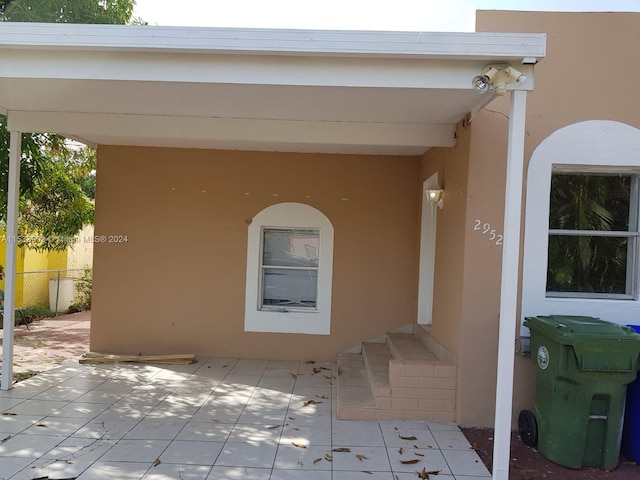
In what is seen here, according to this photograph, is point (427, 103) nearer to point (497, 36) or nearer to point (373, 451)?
point (497, 36)

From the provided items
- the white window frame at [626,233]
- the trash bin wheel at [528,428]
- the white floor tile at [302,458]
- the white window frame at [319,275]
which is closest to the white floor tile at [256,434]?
the white floor tile at [302,458]

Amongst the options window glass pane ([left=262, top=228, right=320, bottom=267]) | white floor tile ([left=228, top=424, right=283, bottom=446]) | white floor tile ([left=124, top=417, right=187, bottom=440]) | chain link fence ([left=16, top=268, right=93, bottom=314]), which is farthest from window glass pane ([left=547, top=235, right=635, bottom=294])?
chain link fence ([left=16, top=268, right=93, bottom=314])

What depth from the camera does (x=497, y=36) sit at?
350 centimetres

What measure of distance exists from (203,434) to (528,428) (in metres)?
2.88

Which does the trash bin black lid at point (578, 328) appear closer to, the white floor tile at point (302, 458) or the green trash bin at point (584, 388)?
the green trash bin at point (584, 388)

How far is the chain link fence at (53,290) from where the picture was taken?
11492 millimetres

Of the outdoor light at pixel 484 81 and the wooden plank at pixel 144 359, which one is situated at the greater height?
the outdoor light at pixel 484 81

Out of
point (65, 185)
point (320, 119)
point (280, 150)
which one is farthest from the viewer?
point (65, 185)

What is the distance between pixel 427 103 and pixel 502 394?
2504 millimetres

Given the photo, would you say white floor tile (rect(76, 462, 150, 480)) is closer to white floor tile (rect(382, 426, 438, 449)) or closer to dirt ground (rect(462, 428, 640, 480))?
white floor tile (rect(382, 426, 438, 449))

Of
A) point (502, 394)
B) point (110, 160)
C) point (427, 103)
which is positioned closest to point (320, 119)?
point (427, 103)

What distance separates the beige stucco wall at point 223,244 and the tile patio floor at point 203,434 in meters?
0.97

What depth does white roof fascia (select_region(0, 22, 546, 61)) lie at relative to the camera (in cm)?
352

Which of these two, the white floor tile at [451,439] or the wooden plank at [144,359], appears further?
the wooden plank at [144,359]
